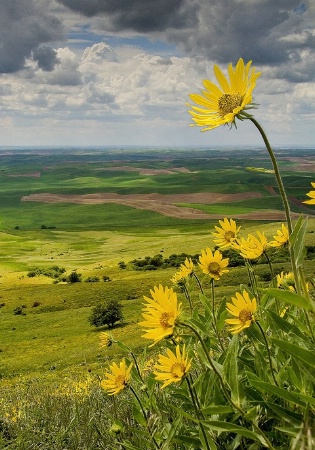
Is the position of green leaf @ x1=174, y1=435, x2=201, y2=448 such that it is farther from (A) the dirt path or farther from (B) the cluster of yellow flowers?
(A) the dirt path

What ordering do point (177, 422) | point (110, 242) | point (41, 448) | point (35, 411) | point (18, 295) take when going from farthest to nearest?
point (110, 242) → point (18, 295) → point (35, 411) → point (41, 448) → point (177, 422)

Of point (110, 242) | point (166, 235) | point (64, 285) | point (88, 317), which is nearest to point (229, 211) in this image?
point (166, 235)

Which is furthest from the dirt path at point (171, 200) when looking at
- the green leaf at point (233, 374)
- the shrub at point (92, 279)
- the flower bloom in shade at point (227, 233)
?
the green leaf at point (233, 374)

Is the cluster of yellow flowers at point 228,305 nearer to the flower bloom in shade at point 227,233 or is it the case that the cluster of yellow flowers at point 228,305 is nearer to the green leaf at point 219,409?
the green leaf at point 219,409

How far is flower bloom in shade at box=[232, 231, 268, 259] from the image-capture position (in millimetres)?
3630

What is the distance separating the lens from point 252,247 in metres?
3.77

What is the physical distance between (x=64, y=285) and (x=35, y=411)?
73647 millimetres

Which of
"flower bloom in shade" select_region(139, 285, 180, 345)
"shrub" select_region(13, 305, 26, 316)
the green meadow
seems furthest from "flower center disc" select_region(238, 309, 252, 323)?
"shrub" select_region(13, 305, 26, 316)

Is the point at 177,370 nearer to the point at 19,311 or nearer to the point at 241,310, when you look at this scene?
the point at 241,310

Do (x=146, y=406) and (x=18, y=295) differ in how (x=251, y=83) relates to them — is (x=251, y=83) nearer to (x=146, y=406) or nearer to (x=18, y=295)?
(x=146, y=406)

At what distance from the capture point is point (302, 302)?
1.89 m

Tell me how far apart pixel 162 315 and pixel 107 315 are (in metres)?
48.6

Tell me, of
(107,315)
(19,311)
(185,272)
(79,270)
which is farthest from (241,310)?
(79,270)

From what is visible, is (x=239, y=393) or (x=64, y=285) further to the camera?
(x=64, y=285)
